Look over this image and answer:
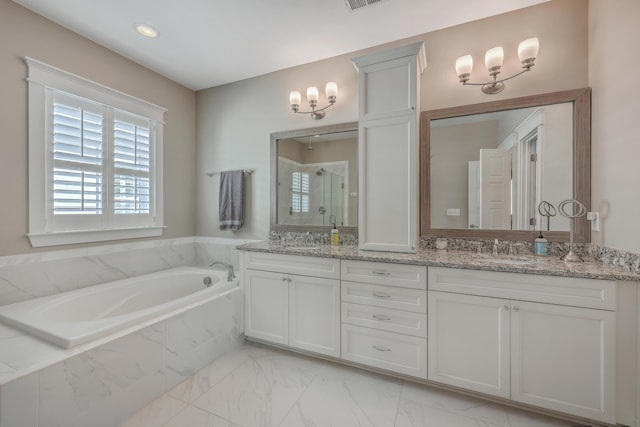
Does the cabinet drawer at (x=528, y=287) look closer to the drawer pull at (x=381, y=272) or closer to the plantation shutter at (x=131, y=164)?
the drawer pull at (x=381, y=272)

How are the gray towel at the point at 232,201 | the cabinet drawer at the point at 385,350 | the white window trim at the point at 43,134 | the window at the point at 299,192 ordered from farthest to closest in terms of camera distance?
the gray towel at the point at 232,201 → the window at the point at 299,192 → the white window trim at the point at 43,134 → the cabinet drawer at the point at 385,350

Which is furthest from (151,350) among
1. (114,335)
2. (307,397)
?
(307,397)

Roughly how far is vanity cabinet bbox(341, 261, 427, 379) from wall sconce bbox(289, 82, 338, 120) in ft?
4.93

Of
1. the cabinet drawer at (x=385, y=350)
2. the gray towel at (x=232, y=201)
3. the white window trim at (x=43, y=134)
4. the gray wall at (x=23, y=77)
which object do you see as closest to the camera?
the cabinet drawer at (x=385, y=350)

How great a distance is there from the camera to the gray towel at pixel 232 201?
2986 millimetres

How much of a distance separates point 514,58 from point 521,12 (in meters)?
0.32

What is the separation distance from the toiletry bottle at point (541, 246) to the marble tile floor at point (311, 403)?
3.21 ft

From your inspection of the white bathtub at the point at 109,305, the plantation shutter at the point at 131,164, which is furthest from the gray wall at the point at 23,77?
the white bathtub at the point at 109,305

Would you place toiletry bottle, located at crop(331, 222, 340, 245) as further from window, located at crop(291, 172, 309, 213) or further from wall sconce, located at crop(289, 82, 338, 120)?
wall sconce, located at crop(289, 82, 338, 120)

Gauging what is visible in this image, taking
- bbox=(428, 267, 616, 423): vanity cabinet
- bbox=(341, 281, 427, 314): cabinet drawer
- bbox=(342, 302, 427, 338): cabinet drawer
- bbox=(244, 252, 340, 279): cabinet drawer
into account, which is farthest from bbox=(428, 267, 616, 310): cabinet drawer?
bbox=(244, 252, 340, 279): cabinet drawer

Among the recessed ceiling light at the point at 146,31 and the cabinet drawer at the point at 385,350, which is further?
the recessed ceiling light at the point at 146,31

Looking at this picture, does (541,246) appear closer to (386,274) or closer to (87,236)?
(386,274)

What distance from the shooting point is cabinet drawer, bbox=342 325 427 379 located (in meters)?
1.78

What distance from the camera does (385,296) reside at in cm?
186
